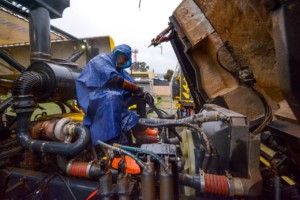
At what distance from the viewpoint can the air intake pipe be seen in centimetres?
183

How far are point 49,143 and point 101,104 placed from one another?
669 millimetres

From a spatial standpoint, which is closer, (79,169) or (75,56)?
(79,169)

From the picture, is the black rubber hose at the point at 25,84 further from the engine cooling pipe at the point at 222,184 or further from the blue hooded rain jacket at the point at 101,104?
the engine cooling pipe at the point at 222,184

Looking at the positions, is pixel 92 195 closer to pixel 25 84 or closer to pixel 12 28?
pixel 25 84

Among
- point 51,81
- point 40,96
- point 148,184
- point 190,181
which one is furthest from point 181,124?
point 40,96

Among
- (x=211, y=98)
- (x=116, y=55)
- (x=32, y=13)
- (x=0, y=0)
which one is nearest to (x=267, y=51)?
(x=211, y=98)

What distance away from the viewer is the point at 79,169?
1.66 metres

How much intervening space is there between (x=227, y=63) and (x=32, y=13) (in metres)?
3.10

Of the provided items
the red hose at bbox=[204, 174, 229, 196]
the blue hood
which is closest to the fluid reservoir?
the blue hood

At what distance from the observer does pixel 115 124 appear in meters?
1.93

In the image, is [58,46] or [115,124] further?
[58,46]

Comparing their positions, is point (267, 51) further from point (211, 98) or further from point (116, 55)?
point (116, 55)

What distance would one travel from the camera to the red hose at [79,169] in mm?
1633

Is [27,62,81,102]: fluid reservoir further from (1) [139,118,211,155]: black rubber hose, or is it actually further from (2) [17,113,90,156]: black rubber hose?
(1) [139,118,211,155]: black rubber hose
